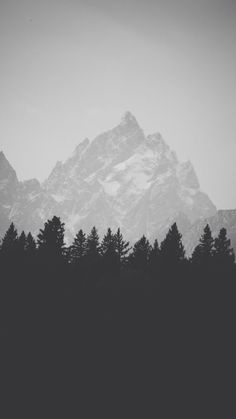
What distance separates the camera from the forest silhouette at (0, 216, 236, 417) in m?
33.3

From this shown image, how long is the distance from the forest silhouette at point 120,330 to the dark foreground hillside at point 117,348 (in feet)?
0.31

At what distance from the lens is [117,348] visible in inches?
1480

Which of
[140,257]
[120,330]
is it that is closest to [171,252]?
[140,257]

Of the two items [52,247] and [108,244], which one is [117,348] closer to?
[52,247]

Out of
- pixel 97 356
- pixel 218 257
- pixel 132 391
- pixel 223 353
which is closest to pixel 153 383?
pixel 132 391

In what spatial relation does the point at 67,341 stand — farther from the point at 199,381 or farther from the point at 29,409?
the point at 199,381

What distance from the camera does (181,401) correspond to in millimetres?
33000

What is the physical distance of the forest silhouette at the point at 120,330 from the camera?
33344mm

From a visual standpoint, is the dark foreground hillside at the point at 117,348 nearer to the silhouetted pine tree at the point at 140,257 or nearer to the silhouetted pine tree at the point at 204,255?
the silhouetted pine tree at the point at 204,255

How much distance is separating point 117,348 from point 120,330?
107 inches

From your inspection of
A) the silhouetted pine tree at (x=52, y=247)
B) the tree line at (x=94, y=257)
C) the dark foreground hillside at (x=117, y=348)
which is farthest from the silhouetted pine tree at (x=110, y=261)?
the dark foreground hillside at (x=117, y=348)

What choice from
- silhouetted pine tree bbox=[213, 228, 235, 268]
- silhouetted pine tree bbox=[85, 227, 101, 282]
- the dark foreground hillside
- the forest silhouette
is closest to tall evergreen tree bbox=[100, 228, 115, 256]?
silhouetted pine tree bbox=[85, 227, 101, 282]

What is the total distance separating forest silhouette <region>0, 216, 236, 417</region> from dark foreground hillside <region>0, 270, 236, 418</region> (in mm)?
96

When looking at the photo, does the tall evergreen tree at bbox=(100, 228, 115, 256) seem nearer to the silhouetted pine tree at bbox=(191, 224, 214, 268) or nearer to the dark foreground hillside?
the silhouetted pine tree at bbox=(191, 224, 214, 268)
